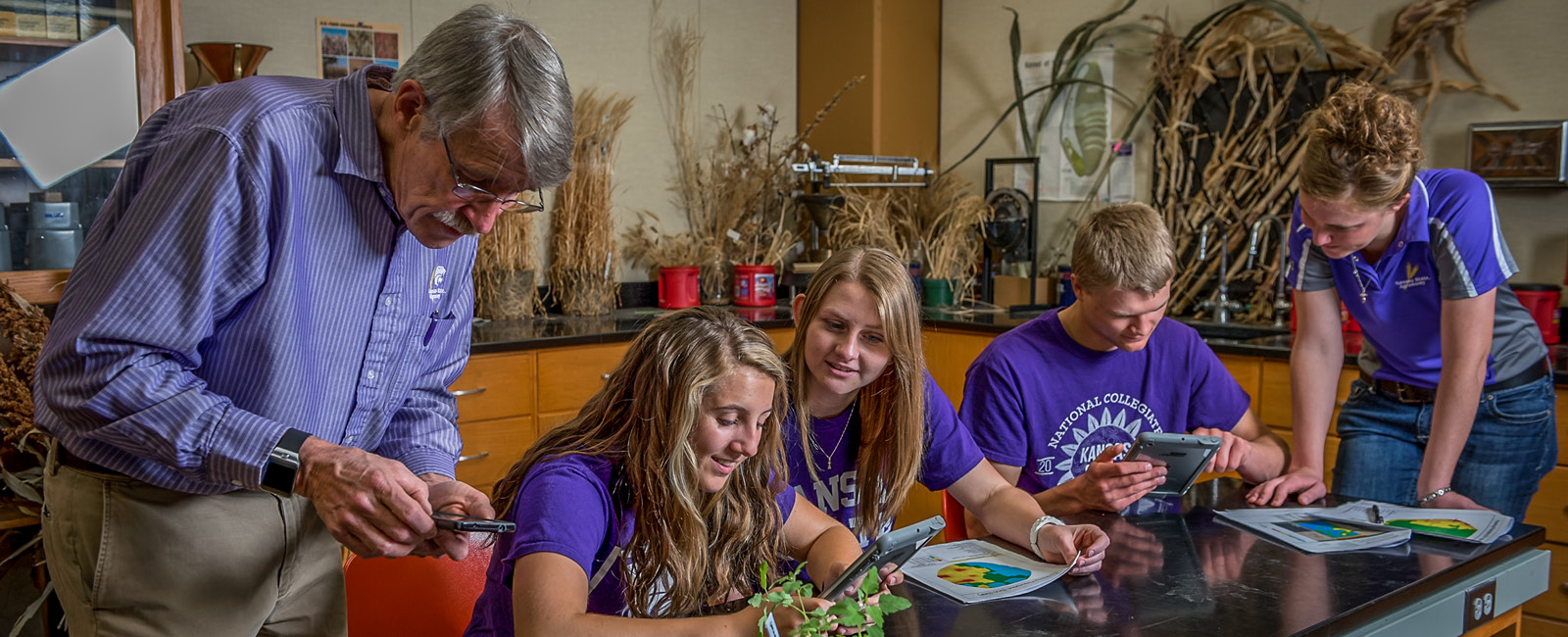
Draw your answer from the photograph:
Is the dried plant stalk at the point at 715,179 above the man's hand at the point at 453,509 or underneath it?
above

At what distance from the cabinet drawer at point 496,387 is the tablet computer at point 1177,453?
77.8 inches

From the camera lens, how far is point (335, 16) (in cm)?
378

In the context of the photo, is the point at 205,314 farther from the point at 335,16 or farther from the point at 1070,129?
the point at 1070,129

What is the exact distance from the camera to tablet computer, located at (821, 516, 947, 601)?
1.26 meters

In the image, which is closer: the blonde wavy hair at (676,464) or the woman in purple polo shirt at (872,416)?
the blonde wavy hair at (676,464)

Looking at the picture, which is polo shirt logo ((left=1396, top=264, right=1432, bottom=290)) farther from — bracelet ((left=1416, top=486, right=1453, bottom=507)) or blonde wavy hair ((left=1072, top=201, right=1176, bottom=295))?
blonde wavy hair ((left=1072, top=201, right=1176, bottom=295))

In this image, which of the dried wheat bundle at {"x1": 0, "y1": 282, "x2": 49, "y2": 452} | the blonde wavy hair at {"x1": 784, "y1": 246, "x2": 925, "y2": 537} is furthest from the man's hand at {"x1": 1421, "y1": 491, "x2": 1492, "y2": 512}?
the dried wheat bundle at {"x1": 0, "y1": 282, "x2": 49, "y2": 452}

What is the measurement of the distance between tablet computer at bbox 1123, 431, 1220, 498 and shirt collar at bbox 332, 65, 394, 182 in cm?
121

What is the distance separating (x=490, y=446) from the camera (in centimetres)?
340

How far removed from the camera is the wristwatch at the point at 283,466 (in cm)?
128

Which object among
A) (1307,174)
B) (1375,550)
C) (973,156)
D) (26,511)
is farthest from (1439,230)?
(26,511)

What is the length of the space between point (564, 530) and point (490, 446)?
210cm

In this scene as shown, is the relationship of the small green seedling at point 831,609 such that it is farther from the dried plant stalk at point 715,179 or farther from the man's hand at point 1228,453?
the dried plant stalk at point 715,179

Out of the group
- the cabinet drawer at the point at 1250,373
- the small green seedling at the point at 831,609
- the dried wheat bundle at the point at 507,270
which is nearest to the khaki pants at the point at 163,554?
the small green seedling at the point at 831,609
